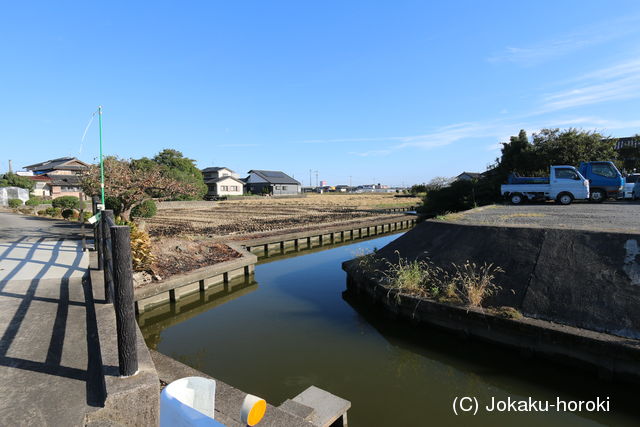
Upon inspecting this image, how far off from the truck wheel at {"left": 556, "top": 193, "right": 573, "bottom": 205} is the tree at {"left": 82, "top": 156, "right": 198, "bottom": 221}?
1750cm

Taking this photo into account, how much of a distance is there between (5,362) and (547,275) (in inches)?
309

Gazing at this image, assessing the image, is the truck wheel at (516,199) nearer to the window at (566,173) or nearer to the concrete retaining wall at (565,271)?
the window at (566,173)

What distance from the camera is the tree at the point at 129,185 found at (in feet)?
40.5

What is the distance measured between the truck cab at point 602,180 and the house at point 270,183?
57017 mm

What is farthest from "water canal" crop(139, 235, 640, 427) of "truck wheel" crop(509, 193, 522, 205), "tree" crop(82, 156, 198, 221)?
"truck wheel" crop(509, 193, 522, 205)

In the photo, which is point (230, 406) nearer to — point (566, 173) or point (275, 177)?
point (566, 173)

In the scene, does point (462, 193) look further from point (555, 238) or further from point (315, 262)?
point (555, 238)

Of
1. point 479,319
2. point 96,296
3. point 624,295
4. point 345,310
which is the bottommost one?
point 345,310

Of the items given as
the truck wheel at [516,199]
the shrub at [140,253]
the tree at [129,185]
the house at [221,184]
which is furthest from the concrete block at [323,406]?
the house at [221,184]

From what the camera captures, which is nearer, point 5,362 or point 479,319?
point 5,362

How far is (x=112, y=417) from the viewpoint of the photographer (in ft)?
8.25

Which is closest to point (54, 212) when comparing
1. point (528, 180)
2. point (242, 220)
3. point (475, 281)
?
point (242, 220)

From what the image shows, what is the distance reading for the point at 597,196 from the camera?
1755cm

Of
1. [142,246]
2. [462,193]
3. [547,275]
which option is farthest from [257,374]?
[462,193]
